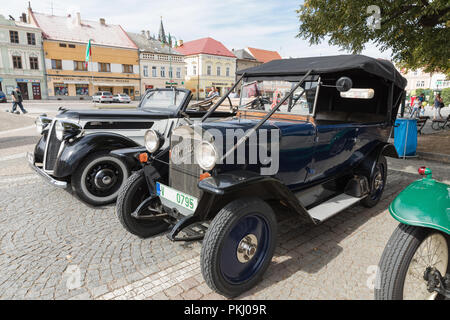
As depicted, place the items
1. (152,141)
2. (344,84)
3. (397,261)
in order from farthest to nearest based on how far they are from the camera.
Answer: (152,141) < (344,84) < (397,261)

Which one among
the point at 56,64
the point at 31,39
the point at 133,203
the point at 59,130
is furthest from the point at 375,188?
the point at 31,39

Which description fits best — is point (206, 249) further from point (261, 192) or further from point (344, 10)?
point (344, 10)

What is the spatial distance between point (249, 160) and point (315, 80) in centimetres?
139

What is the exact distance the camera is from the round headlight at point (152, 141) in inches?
120

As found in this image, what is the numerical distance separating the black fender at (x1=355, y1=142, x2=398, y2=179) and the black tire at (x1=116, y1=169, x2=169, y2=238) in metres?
3.04

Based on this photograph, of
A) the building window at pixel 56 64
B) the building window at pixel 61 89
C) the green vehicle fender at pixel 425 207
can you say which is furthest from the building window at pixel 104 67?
the green vehicle fender at pixel 425 207

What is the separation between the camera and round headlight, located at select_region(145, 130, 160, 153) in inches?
120

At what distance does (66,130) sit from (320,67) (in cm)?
368

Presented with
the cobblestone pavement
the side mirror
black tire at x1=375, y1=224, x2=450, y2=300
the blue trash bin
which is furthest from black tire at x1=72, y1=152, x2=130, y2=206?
the blue trash bin

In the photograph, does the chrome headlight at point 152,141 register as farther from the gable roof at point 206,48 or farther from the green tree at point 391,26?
the gable roof at point 206,48

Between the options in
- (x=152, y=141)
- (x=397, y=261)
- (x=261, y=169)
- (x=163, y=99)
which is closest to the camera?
(x=397, y=261)

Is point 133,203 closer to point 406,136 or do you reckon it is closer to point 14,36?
point 406,136

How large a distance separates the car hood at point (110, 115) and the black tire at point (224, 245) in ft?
10.7

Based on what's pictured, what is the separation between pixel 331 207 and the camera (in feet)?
10.9
